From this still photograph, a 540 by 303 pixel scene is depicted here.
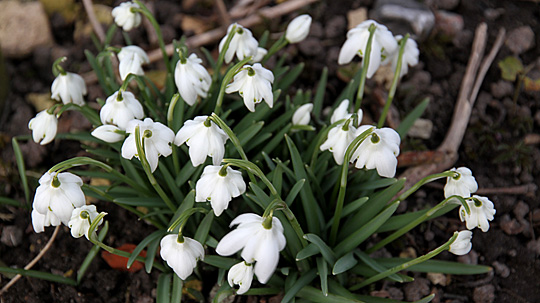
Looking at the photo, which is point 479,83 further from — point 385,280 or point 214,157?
point 214,157

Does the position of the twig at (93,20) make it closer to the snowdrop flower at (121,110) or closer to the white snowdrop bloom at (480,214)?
the snowdrop flower at (121,110)

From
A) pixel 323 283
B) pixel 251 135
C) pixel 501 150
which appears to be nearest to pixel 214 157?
pixel 251 135

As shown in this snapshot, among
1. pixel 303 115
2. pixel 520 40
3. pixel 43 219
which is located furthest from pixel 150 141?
pixel 520 40

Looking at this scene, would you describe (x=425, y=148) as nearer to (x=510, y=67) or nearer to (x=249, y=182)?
(x=510, y=67)

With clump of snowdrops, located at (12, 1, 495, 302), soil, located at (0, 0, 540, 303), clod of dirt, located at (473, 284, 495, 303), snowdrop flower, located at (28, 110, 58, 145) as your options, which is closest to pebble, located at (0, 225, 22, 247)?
soil, located at (0, 0, 540, 303)

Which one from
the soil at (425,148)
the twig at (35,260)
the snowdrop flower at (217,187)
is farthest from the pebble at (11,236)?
the snowdrop flower at (217,187)

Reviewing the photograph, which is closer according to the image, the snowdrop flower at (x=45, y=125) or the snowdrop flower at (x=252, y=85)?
the snowdrop flower at (x=252, y=85)

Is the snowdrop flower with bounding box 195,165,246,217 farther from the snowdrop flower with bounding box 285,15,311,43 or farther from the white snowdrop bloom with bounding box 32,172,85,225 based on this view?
the snowdrop flower with bounding box 285,15,311,43
